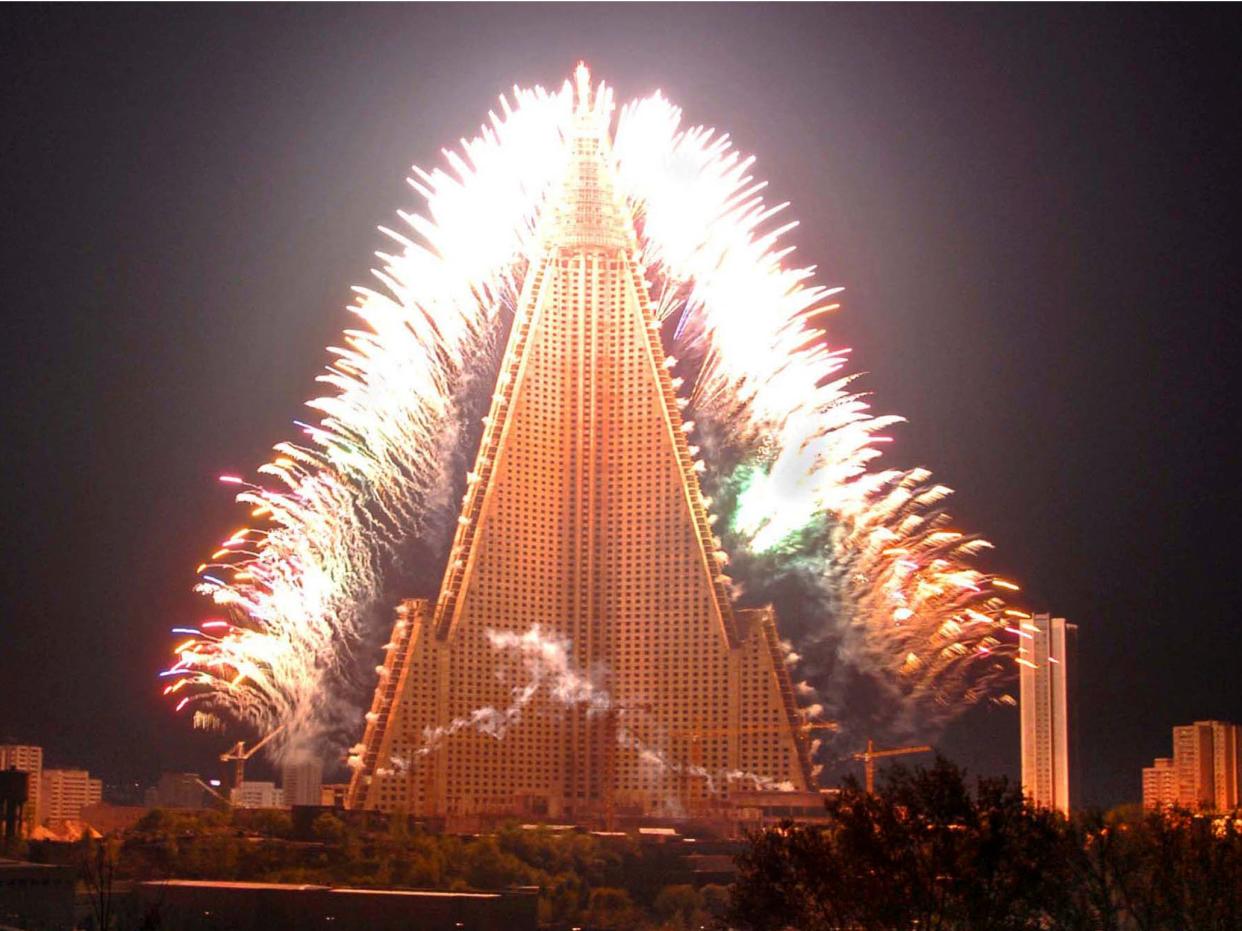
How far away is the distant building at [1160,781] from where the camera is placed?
116000mm

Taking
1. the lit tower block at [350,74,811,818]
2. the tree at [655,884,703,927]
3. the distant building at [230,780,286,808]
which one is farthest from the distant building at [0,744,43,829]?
the tree at [655,884,703,927]

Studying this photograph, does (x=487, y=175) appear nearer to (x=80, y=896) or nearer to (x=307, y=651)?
(x=307, y=651)

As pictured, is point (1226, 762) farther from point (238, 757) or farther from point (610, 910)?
point (238, 757)

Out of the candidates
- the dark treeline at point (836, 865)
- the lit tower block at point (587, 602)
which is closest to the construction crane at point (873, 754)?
the lit tower block at point (587, 602)

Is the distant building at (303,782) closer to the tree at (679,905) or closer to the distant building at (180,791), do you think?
the distant building at (180,791)

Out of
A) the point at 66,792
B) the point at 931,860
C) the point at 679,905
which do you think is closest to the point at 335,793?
the point at 679,905

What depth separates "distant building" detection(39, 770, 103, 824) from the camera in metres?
110

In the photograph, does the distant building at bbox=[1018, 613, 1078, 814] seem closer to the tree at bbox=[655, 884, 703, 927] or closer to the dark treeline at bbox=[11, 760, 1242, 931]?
the dark treeline at bbox=[11, 760, 1242, 931]

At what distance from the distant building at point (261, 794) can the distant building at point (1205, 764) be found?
39.7 metres

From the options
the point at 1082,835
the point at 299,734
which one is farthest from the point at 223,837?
the point at 1082,835

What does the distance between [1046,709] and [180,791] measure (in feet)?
128

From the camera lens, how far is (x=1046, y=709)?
10388 cm

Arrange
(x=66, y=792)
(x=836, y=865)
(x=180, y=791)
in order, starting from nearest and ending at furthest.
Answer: (x=836, y=865) < (x=180, y=791) < (x=66, y=792)

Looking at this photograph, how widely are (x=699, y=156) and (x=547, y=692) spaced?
24.0 meters
